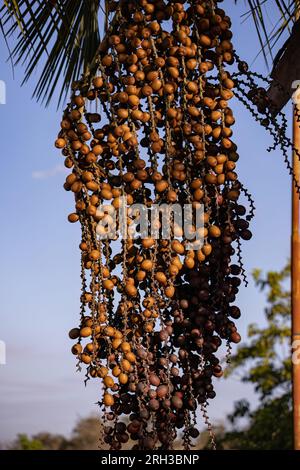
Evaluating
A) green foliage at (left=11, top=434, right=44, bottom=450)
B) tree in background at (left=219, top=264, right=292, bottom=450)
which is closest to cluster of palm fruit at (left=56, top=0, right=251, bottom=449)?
tree in background at (left=219, top=264, right=292, bottom=450)

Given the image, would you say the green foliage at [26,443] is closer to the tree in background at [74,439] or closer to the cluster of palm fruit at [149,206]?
the tree in background at [74,439]

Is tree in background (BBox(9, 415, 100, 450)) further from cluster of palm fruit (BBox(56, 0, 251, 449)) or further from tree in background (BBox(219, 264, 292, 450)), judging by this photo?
cluster of palm fruit (BBox(56, 0, 251, 449))

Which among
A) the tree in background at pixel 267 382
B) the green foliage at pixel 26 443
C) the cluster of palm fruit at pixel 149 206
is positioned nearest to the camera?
the cluster of palm fruit at pixel 149 206

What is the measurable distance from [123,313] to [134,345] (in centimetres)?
7

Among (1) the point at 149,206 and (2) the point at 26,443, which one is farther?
(2) the point at 26,443

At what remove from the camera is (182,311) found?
55.9 inches

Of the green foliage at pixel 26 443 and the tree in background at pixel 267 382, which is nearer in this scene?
the tree in background at pixel 267 382

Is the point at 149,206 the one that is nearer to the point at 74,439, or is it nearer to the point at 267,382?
the point at 267,382

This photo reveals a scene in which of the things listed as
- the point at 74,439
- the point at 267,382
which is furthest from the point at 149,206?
the point at 74,439

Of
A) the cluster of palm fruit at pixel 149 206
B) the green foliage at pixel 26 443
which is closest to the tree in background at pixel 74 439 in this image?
the green foliage at pixel 26 443

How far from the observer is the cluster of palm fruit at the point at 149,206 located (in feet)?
4.49

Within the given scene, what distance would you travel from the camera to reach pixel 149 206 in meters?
1.44

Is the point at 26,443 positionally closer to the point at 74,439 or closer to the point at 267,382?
the point at 74,439

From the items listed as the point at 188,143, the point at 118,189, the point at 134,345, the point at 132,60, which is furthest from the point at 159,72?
the point at 134,345
